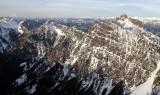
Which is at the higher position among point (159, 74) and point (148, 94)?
point (159, 74)

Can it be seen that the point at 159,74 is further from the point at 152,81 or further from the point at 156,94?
the point at 156,94

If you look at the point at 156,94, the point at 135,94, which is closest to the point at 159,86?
the point at 156,94

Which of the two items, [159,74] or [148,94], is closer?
[148,94]

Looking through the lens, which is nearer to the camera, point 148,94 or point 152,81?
point 148,94

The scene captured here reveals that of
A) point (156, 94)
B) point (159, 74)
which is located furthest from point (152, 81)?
point (156, 94)

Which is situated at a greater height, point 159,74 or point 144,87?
point 159,74

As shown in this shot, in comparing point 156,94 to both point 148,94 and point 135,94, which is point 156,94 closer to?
point 148,94

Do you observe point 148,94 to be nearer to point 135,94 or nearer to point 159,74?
point 135,94
